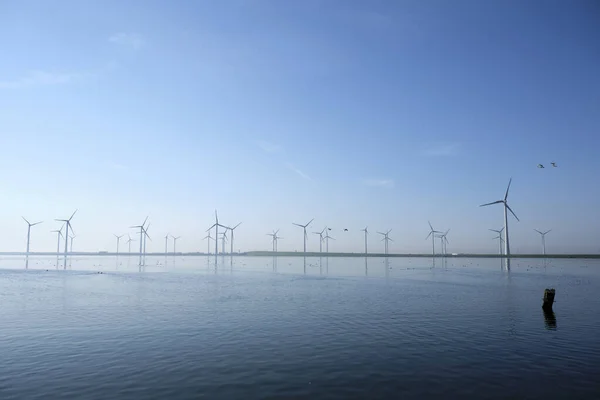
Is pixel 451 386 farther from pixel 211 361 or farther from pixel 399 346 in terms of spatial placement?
pixel 211 361

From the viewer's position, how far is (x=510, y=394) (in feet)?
48.8

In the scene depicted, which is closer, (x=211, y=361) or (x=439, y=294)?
(x=211, y=361)

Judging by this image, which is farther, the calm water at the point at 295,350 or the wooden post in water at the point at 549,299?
the wooden post in water at the point at 549,299

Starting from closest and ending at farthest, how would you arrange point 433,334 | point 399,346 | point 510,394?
point 510,394
point 399,346
point 433,334

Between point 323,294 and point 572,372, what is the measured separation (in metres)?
32.0

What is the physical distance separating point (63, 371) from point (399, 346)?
1727 centimetres

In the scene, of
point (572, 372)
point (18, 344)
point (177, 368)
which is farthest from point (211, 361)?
point (572, 372)

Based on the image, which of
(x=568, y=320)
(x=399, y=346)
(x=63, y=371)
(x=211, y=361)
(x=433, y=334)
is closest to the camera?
(x=63, y=371)

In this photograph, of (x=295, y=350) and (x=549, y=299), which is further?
(x=549, y=299)

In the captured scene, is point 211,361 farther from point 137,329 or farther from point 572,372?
point 572,372

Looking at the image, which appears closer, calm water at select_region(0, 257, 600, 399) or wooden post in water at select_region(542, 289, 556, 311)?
calm water at select_region(0, 257, 600, 399)

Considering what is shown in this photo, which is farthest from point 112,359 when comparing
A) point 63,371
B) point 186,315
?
point 186,315

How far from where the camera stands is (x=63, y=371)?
17.2 m

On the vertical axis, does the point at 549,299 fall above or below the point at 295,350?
above
